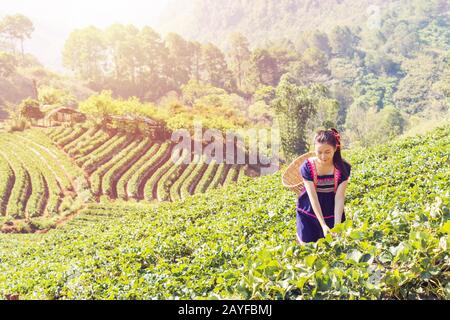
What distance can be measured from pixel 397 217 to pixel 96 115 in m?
31.1

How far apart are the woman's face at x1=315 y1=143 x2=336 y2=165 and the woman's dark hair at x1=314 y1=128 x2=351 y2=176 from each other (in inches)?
1.2

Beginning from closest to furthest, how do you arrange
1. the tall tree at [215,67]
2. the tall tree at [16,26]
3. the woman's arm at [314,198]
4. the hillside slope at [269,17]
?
1. the woman's arm at [314,198]
2. the tall tree at [16,26]
3. the tall tree at [215,67]
4. the hillside slope at [269,17]

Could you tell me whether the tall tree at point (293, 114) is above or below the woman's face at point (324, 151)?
above

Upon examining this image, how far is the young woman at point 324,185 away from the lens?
10.9 feet

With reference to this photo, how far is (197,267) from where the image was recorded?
4.22 metres

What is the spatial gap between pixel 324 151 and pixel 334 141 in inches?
4.7

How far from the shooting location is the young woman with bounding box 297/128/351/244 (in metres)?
3.31

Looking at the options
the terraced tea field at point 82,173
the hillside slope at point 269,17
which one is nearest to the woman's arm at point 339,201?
the terraced tea field at point 82,173

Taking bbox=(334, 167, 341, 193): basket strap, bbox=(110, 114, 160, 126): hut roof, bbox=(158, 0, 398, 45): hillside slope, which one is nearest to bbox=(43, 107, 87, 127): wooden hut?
bbox=(110, 114, 160, 126): hut roof

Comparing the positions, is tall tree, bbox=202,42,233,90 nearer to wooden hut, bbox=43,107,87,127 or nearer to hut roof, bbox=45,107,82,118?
hut roof, bbox=45,107,82,118

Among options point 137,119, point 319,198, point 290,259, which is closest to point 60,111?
point 137,119

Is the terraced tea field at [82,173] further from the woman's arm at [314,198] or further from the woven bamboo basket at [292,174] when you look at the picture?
the woman's arm at [314,198]

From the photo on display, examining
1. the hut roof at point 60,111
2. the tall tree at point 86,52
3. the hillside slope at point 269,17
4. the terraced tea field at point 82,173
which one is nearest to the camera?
the terraced tea field at point 82,173

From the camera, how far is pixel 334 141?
3.30 meters
